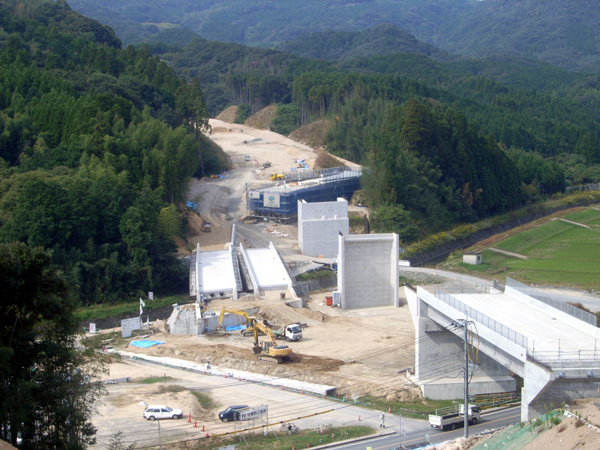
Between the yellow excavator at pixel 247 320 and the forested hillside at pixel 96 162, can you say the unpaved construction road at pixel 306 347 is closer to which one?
the yellow excavator at pixel 247 320

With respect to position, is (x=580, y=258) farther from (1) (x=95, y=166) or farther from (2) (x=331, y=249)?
(1) (x=95, y=166)

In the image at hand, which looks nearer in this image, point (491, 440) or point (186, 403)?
point (491, 440)

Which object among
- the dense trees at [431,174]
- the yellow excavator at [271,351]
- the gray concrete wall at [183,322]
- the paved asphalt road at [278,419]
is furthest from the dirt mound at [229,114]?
the paved asphalt road at [278,419]

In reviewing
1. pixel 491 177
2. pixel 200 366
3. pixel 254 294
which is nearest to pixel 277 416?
pixel 200 366

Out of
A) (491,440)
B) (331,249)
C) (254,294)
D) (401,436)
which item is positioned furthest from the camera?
(331,249)

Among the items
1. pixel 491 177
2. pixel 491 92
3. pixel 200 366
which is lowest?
pixel 200 366

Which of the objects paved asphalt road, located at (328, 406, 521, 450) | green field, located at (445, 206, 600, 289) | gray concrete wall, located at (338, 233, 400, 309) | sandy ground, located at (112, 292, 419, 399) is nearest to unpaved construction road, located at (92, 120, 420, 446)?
sandy ground, located at (112, 292, 419, 399)
